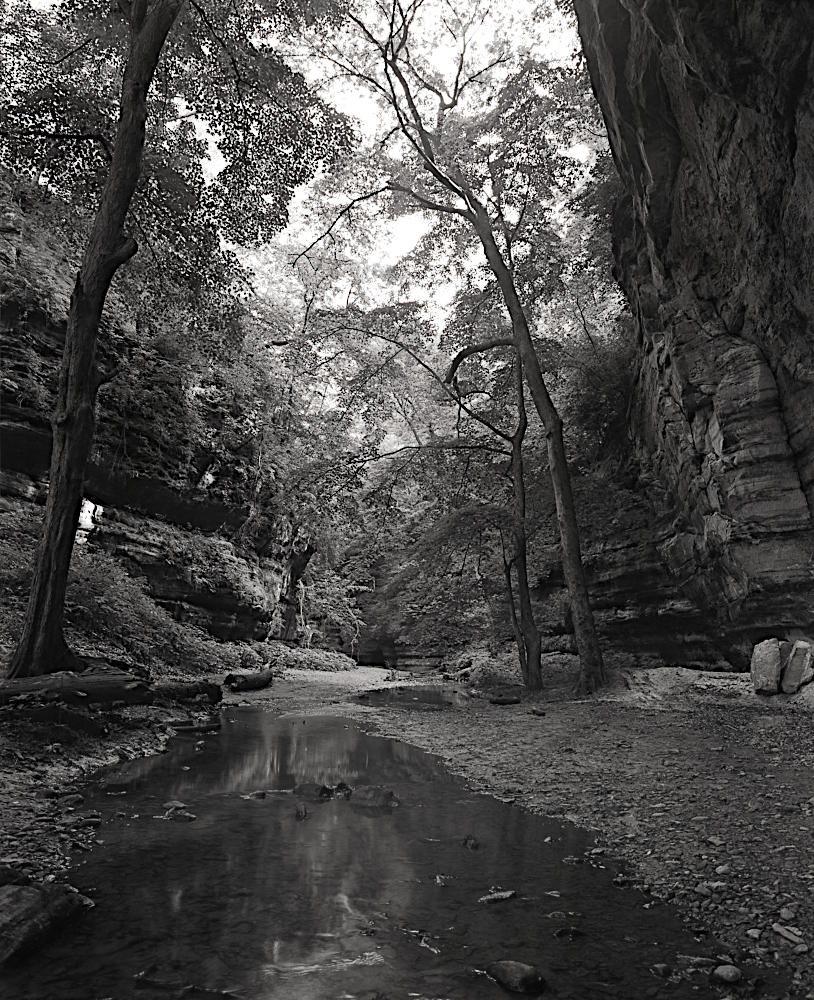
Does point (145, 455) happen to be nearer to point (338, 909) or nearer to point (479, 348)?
point (479, 348)

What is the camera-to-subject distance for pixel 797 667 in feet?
29.1

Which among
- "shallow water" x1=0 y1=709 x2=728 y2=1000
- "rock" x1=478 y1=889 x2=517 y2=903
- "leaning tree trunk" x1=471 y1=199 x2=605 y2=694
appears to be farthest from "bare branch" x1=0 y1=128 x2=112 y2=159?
"rock" x1=478 y1=889 x2=517 y2=903

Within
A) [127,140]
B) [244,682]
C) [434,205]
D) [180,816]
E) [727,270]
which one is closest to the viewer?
[180,816]

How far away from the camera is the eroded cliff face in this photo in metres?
6.90

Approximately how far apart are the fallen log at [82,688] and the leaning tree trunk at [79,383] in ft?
1.40

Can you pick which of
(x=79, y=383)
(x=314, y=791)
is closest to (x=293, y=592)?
(x=79, y=383)

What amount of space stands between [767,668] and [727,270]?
666 centimetres

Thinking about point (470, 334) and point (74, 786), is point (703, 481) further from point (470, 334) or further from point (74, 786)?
point (74, 786)

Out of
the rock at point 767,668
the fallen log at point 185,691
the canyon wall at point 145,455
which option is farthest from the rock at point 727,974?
the canyon wall at point 145,455

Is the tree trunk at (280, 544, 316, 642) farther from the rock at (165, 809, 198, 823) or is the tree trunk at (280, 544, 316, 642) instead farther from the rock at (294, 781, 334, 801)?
the rock at (165, 809, 198, 823)

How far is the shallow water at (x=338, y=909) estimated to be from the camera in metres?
2.31

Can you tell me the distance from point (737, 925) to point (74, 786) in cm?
493

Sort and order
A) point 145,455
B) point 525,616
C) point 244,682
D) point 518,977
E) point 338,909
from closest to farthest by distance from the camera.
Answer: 1. point 518,977
2. point 338,909
3. point 525,616
4. point 244,682
5. point 145,455

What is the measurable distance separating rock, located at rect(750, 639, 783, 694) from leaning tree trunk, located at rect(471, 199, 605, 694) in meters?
2.94
